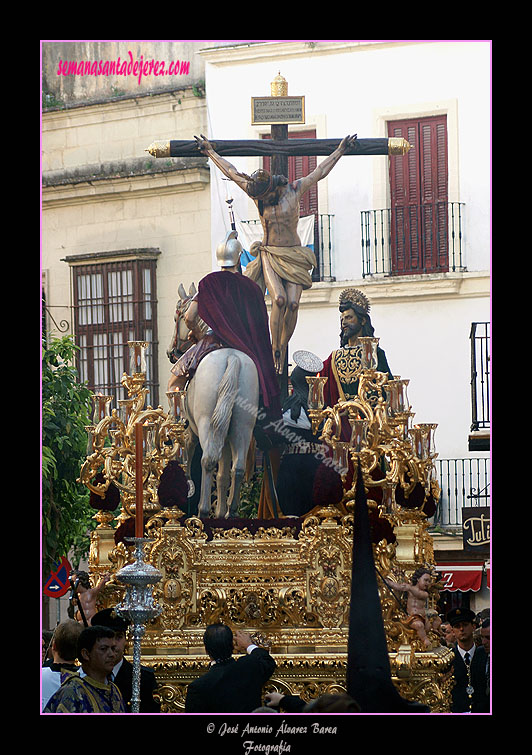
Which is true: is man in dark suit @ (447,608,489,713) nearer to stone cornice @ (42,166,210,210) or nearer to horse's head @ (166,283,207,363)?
horse's head @ (166,283,207,363)

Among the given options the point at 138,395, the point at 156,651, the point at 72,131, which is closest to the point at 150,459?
the point at 138,395

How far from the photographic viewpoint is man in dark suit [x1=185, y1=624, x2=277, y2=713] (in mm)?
7719

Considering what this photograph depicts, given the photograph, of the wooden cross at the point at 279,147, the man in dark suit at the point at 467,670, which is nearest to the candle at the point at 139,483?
the wooden cross at the point at 279,147

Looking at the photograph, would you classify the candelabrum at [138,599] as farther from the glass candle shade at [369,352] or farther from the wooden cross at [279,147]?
the wooden cross at [279,147]

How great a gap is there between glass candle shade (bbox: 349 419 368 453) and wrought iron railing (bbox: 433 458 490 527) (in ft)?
8.94

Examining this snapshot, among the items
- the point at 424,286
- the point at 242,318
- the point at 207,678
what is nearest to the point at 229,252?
the point at 242,318

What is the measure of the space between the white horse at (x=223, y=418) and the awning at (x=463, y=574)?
12.9 ft

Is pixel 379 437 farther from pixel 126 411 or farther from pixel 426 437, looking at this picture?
pixel 126 411

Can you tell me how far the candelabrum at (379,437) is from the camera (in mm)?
9477

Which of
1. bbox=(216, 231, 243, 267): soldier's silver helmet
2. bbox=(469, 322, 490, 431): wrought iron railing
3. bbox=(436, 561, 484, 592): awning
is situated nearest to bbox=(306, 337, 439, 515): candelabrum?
bbox=(216, 231, 243, 267): soldier's silver helmet

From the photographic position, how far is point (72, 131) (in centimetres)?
1288

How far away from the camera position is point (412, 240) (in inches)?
504

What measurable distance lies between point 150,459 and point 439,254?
4.05m

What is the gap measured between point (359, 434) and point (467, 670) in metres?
1.64
